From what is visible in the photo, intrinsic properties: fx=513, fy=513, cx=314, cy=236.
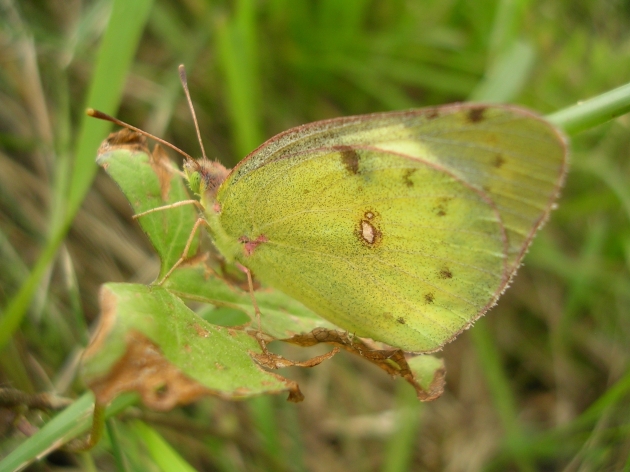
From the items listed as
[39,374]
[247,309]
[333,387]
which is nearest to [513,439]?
[333,387]

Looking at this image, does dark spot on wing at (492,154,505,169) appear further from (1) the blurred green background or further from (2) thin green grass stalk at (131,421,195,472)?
(2) thin green grass stalk at (131,421,195,472)

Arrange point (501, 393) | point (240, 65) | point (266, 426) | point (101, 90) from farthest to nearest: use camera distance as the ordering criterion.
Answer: point (501, 393), point (240, 65), point (266, 426), point (101, 90)

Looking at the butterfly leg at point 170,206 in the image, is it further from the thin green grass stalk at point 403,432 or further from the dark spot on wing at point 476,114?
the thin green grass stalk at point 403,432

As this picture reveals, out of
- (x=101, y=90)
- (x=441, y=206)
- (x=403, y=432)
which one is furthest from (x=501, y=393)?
(x=101, y=90)

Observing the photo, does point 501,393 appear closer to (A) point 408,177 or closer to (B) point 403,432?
(B) point 403,432

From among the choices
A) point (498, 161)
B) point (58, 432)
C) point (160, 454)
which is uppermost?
point (498, 161)

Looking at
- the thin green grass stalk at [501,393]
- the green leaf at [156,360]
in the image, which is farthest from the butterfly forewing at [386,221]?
the thin green grass stalk at [501,393]
